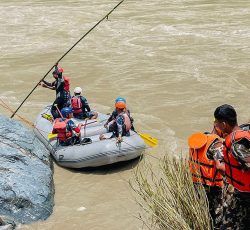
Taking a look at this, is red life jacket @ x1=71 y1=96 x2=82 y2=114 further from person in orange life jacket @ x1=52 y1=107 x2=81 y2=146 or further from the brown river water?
the brown river water

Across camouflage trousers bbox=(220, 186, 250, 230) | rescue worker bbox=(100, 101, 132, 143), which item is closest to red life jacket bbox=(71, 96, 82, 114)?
rescue worker bbox=(100, 101, 132, 143)

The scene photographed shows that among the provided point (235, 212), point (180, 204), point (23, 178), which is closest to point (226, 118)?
point (235, 212)

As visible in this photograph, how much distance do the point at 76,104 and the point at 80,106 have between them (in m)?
0.08

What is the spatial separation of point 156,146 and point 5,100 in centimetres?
493

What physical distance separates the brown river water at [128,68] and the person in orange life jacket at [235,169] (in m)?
2.26

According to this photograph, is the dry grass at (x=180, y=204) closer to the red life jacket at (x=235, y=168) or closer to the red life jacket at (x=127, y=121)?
the red life jacket at (x=235, y=168)

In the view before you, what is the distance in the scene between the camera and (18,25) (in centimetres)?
2062

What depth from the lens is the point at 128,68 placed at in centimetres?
1477

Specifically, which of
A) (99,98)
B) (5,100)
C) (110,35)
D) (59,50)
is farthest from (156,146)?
(110,35)

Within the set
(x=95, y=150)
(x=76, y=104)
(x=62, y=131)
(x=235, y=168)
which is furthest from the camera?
(x=76, y=104)

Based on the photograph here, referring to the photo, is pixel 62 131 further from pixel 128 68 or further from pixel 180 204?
pixel 128 68

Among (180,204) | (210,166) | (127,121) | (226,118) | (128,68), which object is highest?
(226,118)

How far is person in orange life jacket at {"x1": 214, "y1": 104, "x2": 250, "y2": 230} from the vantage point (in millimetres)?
3664

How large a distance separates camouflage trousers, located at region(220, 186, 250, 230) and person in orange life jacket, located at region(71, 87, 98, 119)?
213 inches
